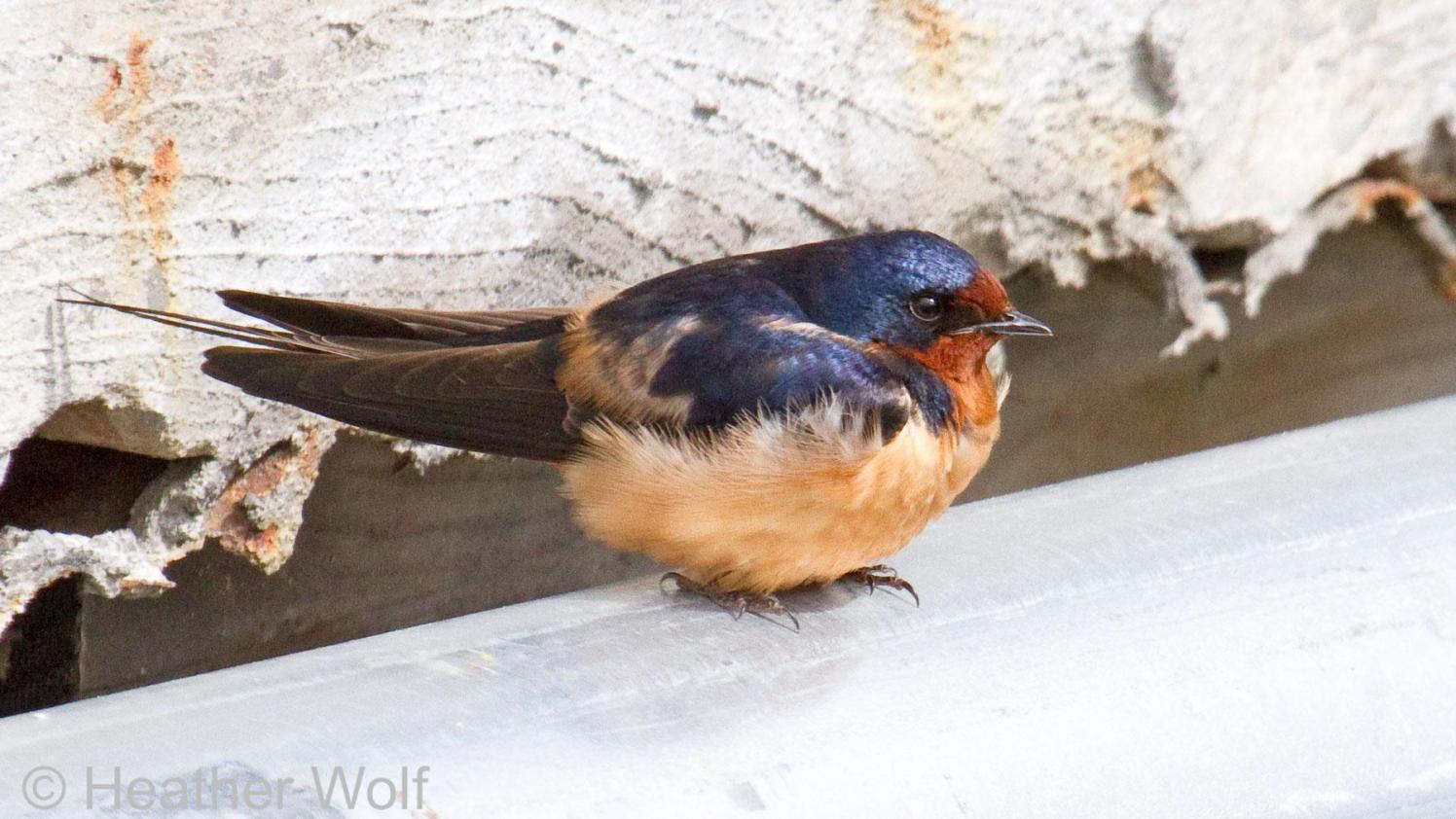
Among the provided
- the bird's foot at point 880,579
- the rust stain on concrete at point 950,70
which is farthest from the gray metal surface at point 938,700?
the rust stain on concrete at point 950,70

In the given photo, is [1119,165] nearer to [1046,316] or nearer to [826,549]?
[1046,316]

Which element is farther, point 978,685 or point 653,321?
point 653,321

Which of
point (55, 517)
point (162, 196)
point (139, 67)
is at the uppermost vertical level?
point (139, 67)

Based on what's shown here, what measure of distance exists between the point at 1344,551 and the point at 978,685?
0.33 metres

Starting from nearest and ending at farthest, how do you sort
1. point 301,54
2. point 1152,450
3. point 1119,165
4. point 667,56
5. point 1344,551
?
1. point 1344,551
2. point 301,54
3. point 667,56
4. point 1119,165
5. point 1152,450

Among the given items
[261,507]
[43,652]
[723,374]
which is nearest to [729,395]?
[723,374]

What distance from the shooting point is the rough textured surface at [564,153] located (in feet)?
4.44

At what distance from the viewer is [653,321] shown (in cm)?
163

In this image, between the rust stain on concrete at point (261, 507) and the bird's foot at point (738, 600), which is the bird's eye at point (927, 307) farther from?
the rust stain on concrete at point (261, 507)

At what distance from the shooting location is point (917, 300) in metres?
1.72

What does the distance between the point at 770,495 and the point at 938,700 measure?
55 cm

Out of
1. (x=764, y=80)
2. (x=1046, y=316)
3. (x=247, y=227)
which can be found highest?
(x=764, y=80)

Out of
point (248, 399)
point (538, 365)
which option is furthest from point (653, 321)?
point (248, 399)

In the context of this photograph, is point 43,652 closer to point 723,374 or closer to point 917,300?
point 723,374
